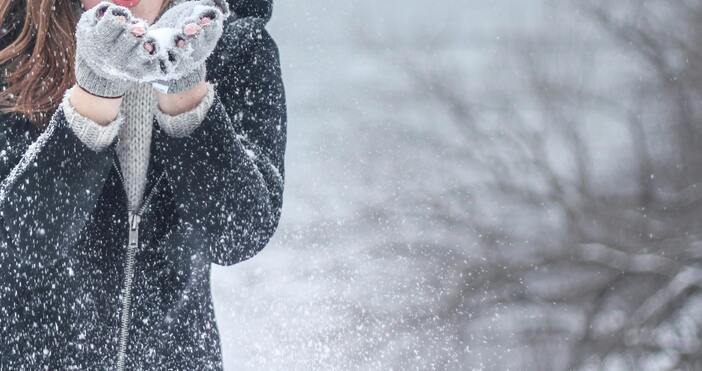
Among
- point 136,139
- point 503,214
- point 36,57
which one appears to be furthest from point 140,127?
point 503,214

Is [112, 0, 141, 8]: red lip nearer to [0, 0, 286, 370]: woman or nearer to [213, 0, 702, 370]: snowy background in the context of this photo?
[0, 0, 286, 370]: woman

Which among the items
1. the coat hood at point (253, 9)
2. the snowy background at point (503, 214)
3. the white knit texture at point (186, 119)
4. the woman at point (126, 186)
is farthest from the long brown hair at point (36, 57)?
the snowy background at point (503, 214)

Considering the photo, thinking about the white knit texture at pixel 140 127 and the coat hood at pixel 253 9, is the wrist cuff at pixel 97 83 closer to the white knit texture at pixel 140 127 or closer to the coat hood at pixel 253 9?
the white knit texture at pixel 140 127

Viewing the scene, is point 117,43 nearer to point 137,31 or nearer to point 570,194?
point 137,31

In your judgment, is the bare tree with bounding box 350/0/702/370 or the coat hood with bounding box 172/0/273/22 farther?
the bare tree with bounding box 350/0/702/370

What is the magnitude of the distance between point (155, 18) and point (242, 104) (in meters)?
0.13

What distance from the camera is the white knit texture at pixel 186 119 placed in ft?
3.50

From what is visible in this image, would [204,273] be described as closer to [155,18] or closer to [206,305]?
[206,305]

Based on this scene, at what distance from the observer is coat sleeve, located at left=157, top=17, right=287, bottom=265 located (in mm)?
1091

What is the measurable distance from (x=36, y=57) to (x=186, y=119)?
161 mm

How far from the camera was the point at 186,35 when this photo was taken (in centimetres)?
95

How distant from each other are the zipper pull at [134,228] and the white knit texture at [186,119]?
0.30 ft

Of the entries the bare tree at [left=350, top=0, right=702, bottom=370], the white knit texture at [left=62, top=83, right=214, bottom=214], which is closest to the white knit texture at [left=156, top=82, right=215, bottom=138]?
the white knit texture at [left=62, top=83, right=214, bottom=214]

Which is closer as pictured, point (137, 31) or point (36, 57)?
point (137, 31)
